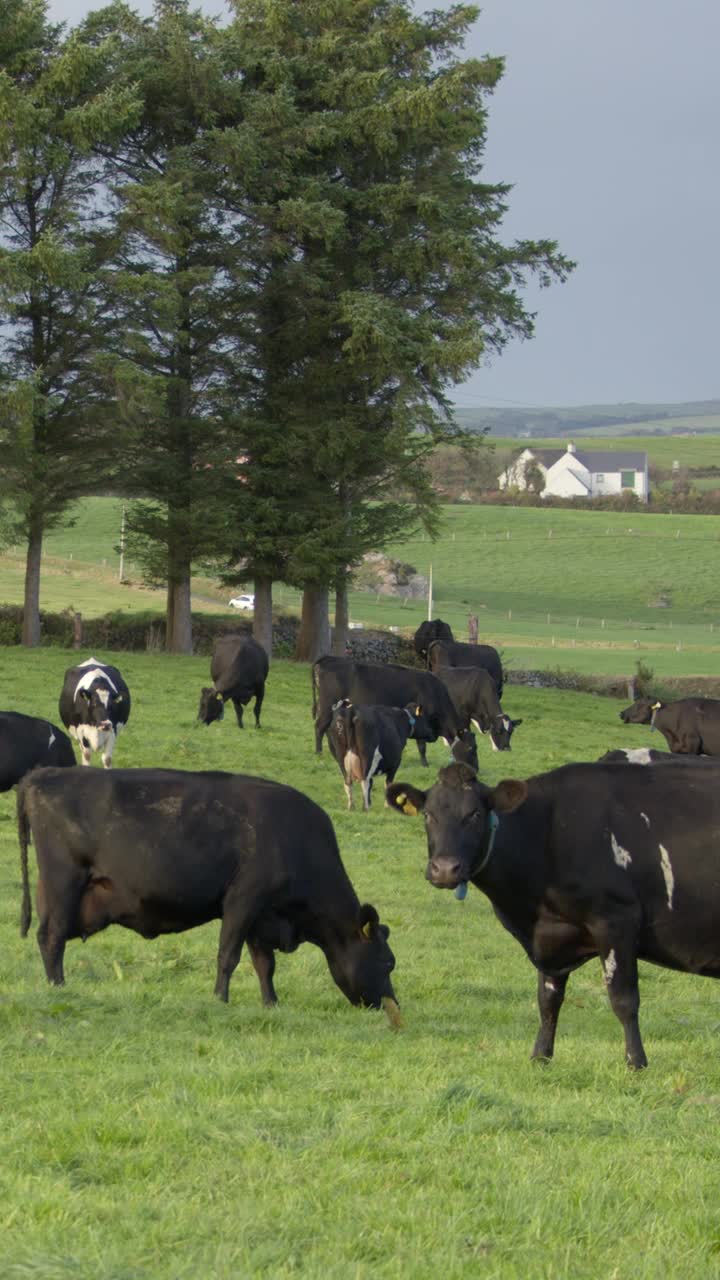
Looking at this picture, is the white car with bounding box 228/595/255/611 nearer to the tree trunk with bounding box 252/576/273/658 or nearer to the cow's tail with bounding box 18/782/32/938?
the tree trunk with bounding box 252/576/273/658

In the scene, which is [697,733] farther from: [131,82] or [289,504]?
[131,82]

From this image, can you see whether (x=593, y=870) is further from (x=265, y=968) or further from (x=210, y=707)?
(x=210, y=707)

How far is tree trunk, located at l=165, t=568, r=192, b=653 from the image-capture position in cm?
4234

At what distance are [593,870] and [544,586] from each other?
83272 millimetres

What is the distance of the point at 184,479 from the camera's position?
41125 millimetres

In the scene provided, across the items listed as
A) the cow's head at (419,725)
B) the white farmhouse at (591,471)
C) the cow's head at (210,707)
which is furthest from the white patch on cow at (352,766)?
the white farmhouse at (591,471)

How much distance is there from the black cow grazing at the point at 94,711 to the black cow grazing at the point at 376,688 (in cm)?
475

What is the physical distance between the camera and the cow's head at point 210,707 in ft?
94.9

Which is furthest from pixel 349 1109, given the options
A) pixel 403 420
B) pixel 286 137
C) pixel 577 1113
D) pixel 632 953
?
pixel 286 137

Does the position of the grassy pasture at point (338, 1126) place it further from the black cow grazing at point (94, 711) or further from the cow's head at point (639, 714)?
the cow's head at point (639, 714)

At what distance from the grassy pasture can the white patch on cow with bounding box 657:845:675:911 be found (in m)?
0.98

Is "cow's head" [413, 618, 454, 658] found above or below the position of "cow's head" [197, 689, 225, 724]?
above

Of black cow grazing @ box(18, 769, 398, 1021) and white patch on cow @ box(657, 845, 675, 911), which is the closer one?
white patch on cow @ box(657, 845, 675, 911)

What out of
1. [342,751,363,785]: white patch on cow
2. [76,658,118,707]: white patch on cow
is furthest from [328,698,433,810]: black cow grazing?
[76,658,118,707]: white patch on cow
